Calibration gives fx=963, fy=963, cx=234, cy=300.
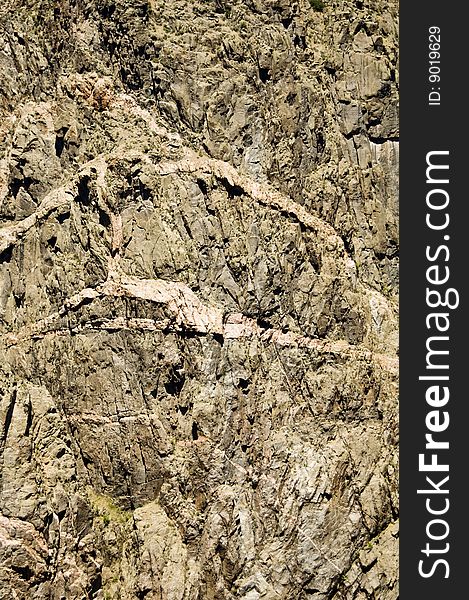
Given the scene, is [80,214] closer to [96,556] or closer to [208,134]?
[208,134]

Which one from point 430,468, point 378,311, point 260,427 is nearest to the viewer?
point 430,468

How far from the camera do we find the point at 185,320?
24.1m

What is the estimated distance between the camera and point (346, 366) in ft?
82.5

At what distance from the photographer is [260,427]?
24281 millimetres

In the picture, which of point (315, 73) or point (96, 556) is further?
point (315, 73)

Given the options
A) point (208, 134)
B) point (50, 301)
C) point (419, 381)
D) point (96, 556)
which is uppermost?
point (208, 134)

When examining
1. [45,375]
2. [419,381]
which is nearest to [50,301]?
[45,375]

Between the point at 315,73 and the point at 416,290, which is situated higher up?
the point at 315,73

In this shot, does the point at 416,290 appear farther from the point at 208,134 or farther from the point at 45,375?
the point at 45,375

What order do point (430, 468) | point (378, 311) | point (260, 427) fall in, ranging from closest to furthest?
point (430, 468)
point (260, 427)
point (378, 311)

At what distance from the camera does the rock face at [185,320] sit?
2367 centimetres

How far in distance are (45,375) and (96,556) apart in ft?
15.2

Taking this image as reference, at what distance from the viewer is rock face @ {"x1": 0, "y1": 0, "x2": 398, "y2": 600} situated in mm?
23672

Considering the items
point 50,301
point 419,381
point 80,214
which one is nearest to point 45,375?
A: point 50,301
